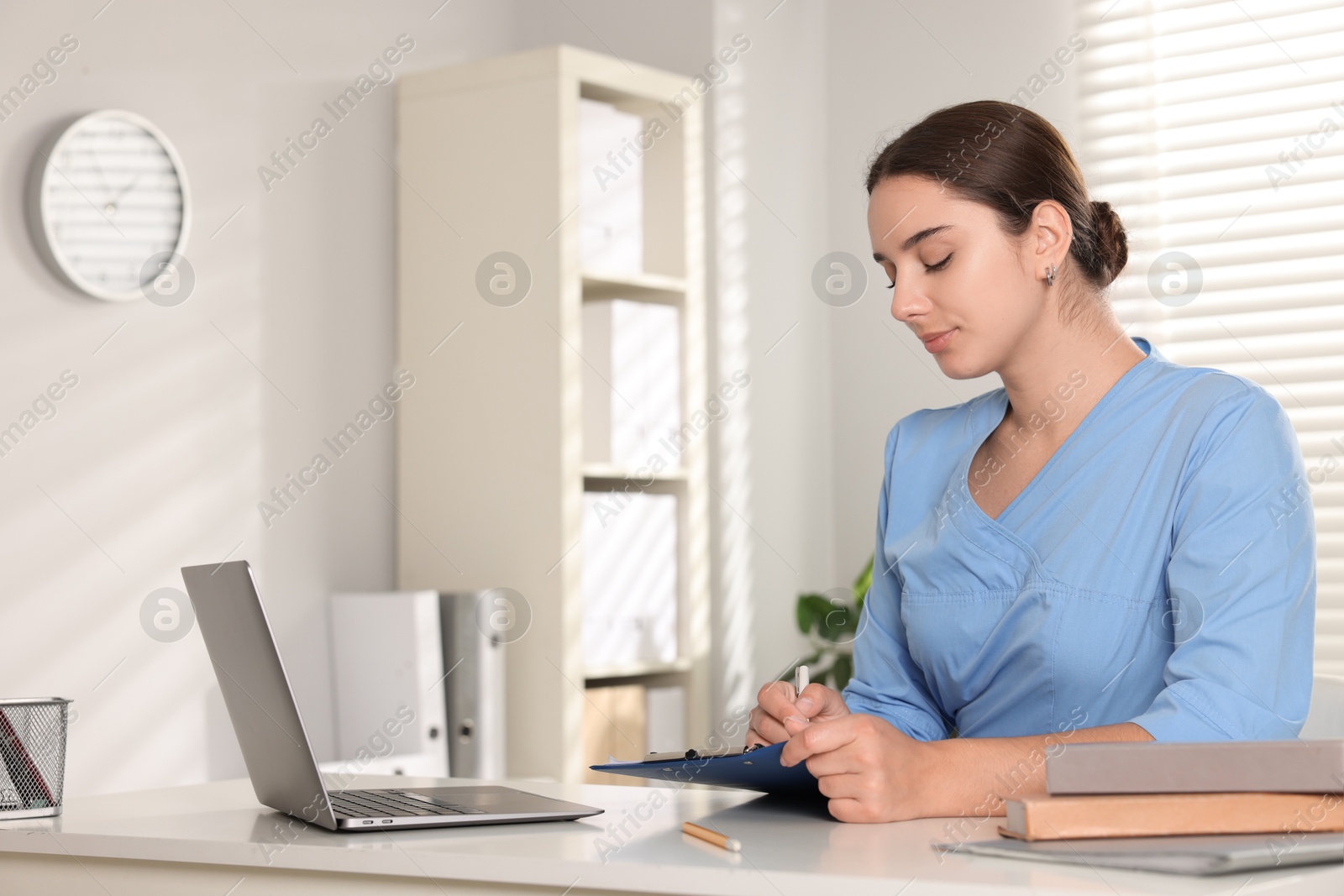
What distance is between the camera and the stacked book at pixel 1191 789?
89 cm

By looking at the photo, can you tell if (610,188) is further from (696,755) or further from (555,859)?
(555,859)

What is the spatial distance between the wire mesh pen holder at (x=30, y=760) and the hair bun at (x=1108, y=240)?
1.21 metres

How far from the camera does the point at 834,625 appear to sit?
123 inches

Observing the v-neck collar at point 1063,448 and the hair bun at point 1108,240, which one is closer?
the v-neck collar at point 1063,448

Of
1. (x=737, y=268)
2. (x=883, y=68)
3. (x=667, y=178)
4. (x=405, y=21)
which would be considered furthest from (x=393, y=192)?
(x=883, y=68)

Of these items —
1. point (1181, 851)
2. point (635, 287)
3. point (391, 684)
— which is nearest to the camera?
point (1181, 851)

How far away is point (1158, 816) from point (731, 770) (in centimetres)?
36

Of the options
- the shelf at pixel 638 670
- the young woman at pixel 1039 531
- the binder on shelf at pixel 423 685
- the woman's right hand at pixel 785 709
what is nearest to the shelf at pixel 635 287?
the binder on shelf at pixel 423 685

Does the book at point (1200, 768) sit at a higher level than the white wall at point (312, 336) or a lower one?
lower

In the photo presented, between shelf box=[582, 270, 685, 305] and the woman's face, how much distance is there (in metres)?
1.55

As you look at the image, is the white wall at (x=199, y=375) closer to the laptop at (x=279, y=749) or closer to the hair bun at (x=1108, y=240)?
the laptop at (x=279, y=749)

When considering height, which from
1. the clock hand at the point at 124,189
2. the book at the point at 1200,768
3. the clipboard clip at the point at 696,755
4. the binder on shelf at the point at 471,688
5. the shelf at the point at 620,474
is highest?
the clock hand at the point at 124,189

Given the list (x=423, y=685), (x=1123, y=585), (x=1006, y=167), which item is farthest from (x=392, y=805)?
(x=423, y=685)

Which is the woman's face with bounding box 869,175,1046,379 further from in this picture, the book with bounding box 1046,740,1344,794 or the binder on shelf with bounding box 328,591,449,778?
the binder on shelf with bounding box 328,591,449,778
